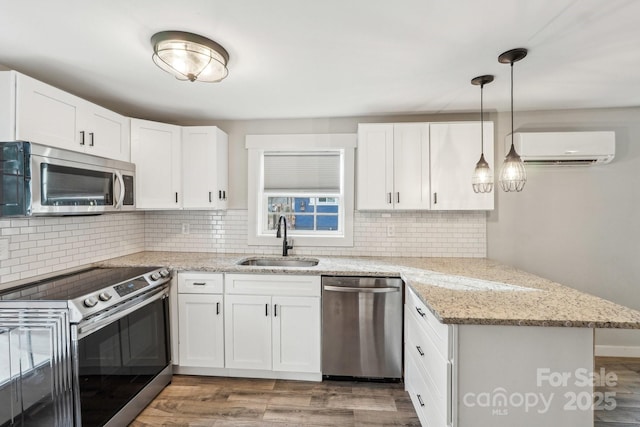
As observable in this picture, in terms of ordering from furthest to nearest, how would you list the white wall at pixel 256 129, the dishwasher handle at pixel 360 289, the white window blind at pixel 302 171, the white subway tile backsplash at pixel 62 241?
1. the white window blind at pixel 302 171
2. the white wall at pixel 256 129
3. the dishwasher handle at pixel 360 289
4. the white subway tile backsplash at pixel 62 241

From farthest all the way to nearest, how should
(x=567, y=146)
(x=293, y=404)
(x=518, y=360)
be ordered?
(x=567, y=146)
(x=293, y=404)
(x=518, y=360)

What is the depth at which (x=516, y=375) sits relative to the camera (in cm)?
135

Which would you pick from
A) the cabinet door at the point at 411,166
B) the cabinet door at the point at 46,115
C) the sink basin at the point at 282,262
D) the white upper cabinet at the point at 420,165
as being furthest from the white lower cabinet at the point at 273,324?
the cabinet door at the point at 46,115

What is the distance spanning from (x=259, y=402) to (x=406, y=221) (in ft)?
6.67

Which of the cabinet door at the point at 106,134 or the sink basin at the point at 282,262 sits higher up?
the cabinet door at the point at 106,134

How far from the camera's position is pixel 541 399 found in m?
1.33

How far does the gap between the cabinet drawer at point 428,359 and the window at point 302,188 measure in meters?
1.14

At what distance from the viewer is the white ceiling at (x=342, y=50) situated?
140cm

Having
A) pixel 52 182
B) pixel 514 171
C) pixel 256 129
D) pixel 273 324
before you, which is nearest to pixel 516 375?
pixel 514 171

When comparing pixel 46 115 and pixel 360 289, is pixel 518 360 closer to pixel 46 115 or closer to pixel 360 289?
pixel 360 289

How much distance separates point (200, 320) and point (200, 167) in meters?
1.41

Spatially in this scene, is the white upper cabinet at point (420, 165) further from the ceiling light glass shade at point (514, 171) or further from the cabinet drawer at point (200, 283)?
the cabinet drawer at point (200, 283)

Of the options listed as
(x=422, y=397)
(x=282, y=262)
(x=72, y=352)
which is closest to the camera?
(x=72, y=352)

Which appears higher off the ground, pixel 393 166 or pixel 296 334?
pixel 393 166
